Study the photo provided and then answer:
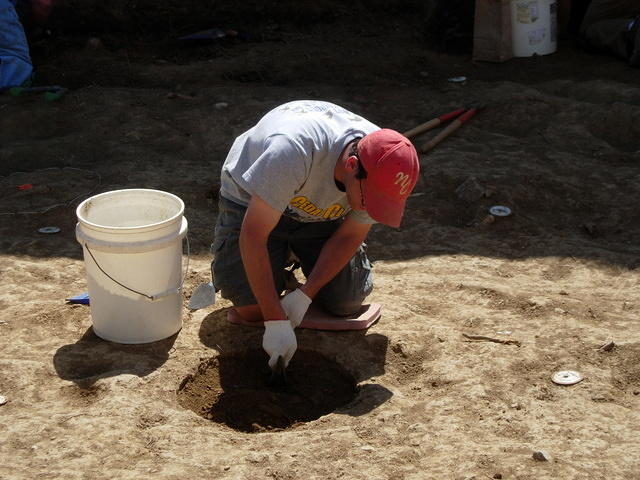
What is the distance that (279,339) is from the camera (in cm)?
345

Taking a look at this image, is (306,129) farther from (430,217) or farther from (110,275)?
(430,217)

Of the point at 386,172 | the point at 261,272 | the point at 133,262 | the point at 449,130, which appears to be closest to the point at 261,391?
the point at 261,272

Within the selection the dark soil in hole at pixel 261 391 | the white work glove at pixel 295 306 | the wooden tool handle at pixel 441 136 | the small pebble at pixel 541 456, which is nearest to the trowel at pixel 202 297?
the dark soil in hole at pixel 261 391

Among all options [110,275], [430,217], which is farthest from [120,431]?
[430,217]

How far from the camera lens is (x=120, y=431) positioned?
3.07 metres

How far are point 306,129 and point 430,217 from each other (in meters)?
1.96

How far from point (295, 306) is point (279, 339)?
206 millimetres

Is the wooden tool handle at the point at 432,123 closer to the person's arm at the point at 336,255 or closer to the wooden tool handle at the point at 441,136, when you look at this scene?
the wooden tool handle at the point at 441,136

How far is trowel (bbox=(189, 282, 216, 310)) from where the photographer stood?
395 cm

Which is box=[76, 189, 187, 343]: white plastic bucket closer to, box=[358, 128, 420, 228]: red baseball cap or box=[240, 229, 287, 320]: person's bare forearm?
box=[240, 229, 287, 320]: person's bare forearm

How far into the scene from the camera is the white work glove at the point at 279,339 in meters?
3.45

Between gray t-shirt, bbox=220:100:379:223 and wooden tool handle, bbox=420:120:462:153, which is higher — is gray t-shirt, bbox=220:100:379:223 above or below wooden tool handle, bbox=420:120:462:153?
above

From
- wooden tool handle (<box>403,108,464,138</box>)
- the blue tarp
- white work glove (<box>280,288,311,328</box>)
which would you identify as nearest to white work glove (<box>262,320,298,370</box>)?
white work glove (<box>280,288,311,328</box>)

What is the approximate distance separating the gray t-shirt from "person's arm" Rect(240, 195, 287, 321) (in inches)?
2.1
